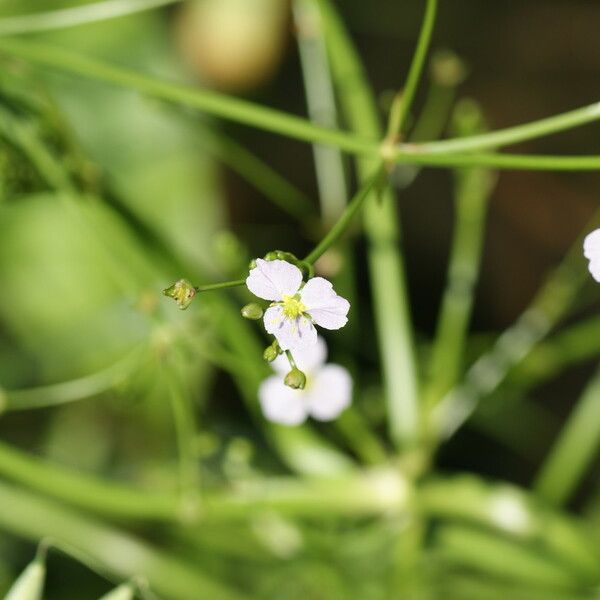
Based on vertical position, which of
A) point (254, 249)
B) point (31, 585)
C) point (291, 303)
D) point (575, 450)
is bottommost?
point (31, 585)

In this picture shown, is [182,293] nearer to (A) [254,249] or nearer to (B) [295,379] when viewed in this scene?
(B) [295,379]

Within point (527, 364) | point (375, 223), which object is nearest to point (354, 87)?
point (375, 223)

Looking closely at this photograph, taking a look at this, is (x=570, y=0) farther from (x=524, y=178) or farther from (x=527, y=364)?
(x=527, y=364)

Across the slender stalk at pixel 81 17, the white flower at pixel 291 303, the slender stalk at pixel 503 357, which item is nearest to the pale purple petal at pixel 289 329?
the white flower at pixel 291 303

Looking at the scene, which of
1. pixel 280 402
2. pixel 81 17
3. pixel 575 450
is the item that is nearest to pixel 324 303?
pixel 280 402

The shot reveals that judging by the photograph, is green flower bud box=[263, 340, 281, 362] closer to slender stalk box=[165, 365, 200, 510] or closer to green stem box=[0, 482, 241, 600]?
slender stalk box=[165, 365, 200, 510]
